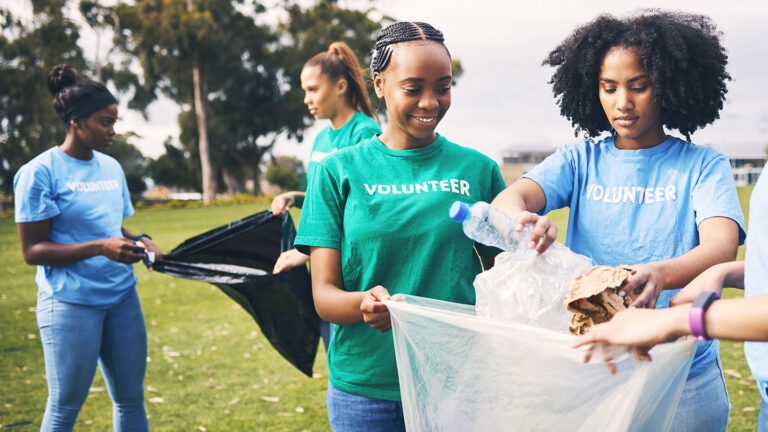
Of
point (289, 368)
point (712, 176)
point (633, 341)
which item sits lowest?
point (289, 368)

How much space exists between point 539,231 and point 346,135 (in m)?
2.38

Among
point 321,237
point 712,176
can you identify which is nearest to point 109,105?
point 321,237

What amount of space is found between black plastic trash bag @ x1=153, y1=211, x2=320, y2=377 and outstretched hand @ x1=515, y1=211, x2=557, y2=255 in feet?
7.05

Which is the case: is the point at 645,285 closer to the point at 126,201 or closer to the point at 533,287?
the point at 533,287

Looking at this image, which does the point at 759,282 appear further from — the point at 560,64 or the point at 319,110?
the point at 319,110

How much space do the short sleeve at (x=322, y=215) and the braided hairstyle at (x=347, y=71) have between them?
209 cm

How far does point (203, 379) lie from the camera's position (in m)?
5.83

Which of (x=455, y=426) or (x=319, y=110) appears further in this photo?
(x=319, y=110)

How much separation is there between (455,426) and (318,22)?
116 ft

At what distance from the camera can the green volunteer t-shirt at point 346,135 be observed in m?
3.73

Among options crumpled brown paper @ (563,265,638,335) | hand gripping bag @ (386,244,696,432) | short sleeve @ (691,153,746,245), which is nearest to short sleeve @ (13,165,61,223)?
hand gripping bag @ (386,244,696,432)

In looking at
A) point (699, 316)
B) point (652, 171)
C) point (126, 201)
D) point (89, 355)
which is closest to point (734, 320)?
point (699, 316)

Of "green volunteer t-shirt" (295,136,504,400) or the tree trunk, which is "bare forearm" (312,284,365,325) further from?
the tree trunk

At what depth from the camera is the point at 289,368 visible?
6109mm
